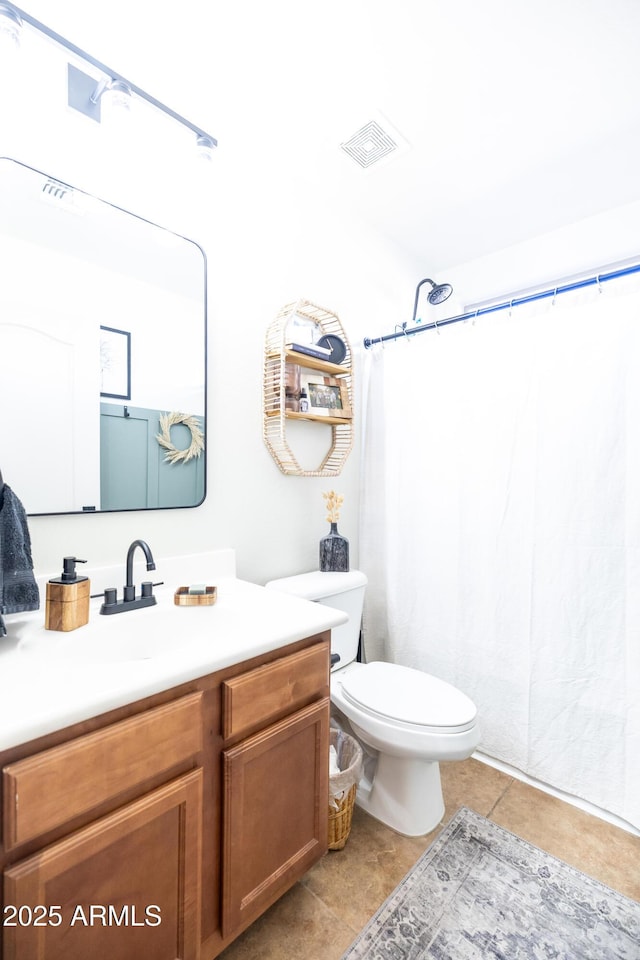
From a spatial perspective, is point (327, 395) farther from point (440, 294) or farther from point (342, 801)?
point (342, 801)

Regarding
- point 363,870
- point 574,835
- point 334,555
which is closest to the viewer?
point 363,870

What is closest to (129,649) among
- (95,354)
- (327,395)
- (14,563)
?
(14,563)

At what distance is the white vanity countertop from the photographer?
70 cm

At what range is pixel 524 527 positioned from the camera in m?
1.70

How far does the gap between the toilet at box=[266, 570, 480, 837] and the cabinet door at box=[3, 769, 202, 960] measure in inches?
26.6

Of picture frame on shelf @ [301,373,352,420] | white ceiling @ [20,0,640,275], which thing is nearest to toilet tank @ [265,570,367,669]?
picture frame on shelf @ [301,373,352,420]

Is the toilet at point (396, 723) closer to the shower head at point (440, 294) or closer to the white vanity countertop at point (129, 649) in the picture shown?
the white vanity countertop at point (129, 649)

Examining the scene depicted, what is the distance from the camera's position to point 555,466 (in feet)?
5.29

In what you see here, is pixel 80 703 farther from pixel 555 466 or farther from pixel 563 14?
pixel 563 14

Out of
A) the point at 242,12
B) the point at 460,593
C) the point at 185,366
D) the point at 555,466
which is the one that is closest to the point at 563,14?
the point at 242,12

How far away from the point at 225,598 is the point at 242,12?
1626 mm

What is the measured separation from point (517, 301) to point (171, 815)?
1.84m

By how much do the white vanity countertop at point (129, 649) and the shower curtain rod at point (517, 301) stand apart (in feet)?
4.30

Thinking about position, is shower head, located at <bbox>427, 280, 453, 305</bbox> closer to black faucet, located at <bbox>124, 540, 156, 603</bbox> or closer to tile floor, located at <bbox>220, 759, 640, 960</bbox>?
black faucet, located at <bbox>124, 540, 156, 603</bbox>
